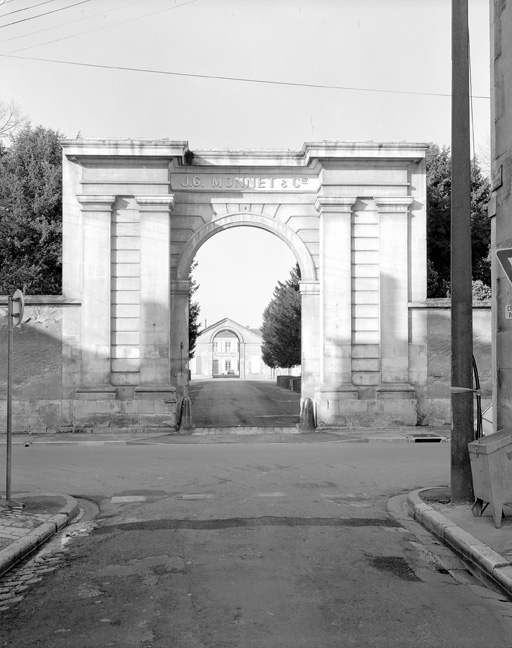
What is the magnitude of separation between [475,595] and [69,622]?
3.02 m

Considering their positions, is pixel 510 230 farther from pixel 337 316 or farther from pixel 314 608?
pixel 337 316

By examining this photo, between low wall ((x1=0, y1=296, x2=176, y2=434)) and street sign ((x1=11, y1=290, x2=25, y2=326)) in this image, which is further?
low wall ((x1=0, y1=296, x2=176, y2=434))

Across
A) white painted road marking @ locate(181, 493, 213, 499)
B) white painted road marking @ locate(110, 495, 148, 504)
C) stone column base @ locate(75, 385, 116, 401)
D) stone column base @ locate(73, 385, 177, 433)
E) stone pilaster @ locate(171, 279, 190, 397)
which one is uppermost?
stone pilaster @ locate(171, 279, 190, 397)

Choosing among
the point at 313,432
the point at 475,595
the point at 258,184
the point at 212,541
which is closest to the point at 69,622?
the point at 212,541

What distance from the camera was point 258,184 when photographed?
2102 cm

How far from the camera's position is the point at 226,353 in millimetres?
112688

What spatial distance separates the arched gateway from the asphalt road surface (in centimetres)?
812

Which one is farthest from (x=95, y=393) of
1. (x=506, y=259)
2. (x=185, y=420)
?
(x=506, y=259)

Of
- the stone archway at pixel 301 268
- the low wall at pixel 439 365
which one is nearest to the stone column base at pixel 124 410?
the stone archway at pixel 301 268

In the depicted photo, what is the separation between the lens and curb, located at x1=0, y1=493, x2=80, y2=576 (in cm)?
662

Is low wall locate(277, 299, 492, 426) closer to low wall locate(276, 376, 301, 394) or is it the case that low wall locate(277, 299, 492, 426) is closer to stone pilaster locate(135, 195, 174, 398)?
stone pilaster locate(135, 195, 174, 398)

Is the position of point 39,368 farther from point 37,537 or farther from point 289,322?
point 289,322

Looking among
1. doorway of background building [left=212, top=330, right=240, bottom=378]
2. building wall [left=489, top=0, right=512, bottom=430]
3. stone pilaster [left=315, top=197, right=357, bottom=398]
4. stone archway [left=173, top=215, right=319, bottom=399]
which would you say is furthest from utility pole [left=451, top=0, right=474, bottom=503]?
doorway of background building [left=212, top=330, right=240, bottom=378]

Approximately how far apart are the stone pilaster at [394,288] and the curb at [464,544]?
10841mm
